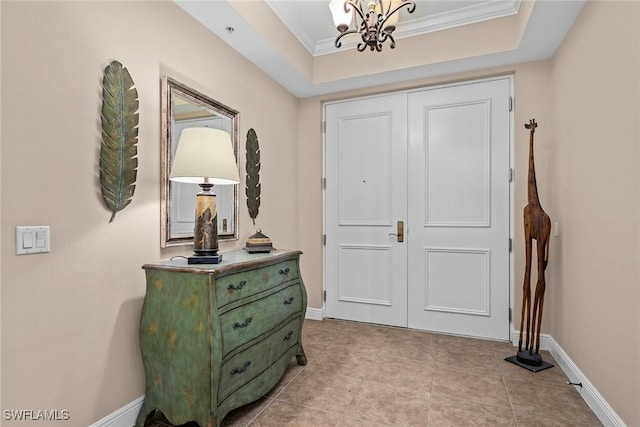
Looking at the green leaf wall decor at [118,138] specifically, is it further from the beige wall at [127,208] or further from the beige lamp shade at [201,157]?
the beige lamp shade at [201,157]

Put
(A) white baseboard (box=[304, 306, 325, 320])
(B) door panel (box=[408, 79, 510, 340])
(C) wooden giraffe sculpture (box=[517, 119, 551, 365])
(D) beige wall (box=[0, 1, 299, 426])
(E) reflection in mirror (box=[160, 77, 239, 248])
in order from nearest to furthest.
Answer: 1. (D) beige wall (box=[0, 1, 299, 426])
2. (E) reflection in mirror (box=[160, 77, 239, 248])
3. (C) wooden giraffe sculpture (box=[517, 119, 551, 365])
4. (B) door panel (box=[408, 79, 510, 340])
5. (A) white baseboard (box=[304, 306, 325, 320])

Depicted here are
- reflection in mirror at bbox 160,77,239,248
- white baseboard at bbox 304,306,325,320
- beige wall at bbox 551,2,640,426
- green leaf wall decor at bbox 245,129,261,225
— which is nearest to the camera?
beige wall at bbox 551,2,640,426

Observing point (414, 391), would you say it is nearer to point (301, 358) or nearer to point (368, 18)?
point (301, 358)

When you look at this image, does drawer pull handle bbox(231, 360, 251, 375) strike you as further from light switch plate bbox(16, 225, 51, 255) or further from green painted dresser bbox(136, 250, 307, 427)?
light switch plate bbox(16, 225, 51, 255)

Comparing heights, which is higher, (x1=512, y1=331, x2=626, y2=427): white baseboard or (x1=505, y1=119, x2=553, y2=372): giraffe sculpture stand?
(x1=505, y1=119, x2=553, y2=372): giraffe sculpture stand

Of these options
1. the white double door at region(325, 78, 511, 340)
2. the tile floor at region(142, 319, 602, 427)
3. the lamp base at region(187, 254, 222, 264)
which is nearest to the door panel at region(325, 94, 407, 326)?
the white double door at region(325, 78, 511, 340)

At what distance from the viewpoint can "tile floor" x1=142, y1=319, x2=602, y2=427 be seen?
1916 mm

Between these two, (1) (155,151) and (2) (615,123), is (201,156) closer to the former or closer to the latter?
(1) (155,151)

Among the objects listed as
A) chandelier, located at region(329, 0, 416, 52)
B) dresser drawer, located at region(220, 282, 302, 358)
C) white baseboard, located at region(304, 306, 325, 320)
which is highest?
chandelier, located at region(329, 0, 416, 52)

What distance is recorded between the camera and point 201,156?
5.94 feet

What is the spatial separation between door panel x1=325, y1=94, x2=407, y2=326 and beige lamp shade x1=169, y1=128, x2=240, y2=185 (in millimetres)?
2003

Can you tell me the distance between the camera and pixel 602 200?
6.30ft

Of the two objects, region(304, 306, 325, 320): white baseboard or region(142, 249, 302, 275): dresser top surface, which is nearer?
region(142, 249, 302, 275): dresser top surface

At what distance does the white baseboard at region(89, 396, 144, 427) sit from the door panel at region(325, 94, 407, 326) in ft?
7.36
